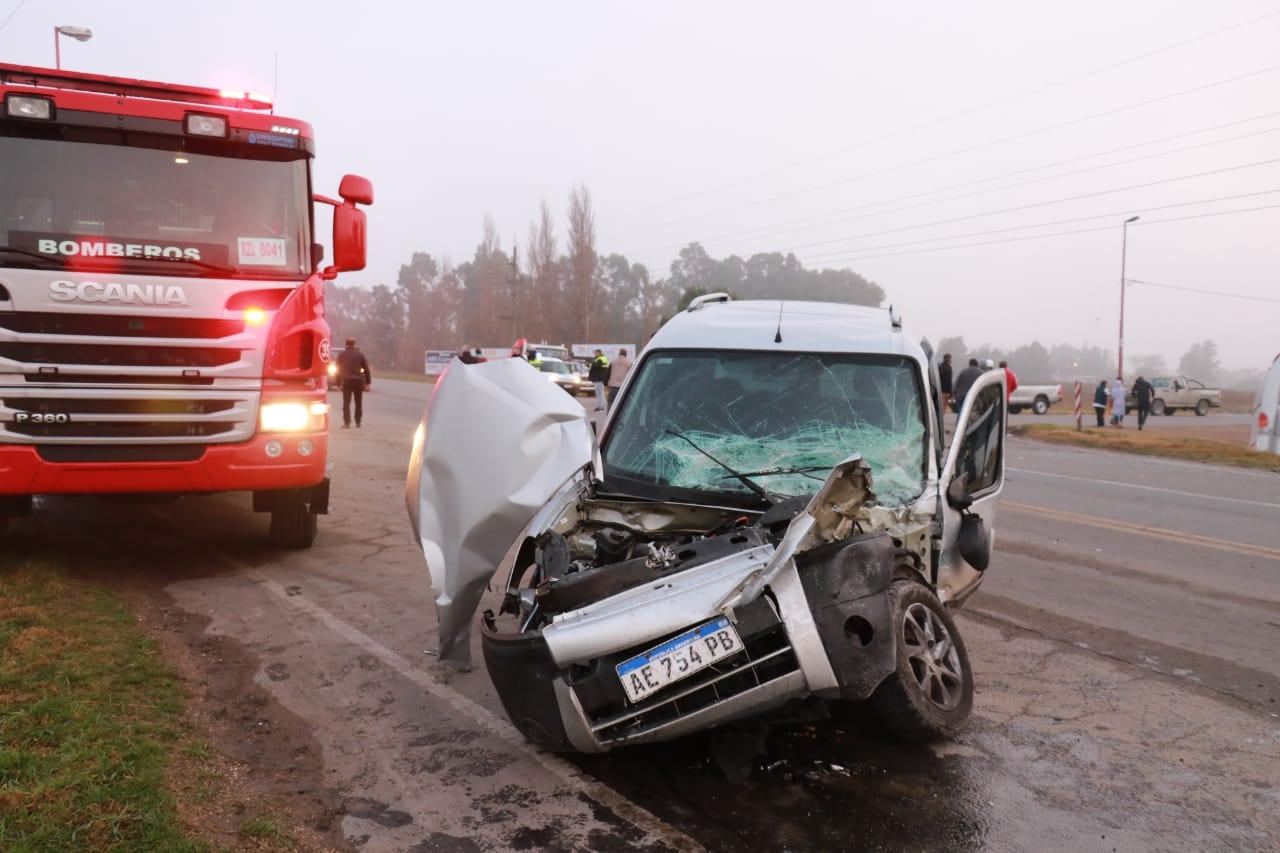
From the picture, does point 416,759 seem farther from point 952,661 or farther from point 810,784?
point 952,661

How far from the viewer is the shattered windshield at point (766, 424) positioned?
4539 millimetres

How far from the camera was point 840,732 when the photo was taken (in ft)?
13.6

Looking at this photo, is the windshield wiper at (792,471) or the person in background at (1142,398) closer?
the windshield wiper at (792,471)

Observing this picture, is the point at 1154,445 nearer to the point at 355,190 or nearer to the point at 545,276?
the point at 355,190

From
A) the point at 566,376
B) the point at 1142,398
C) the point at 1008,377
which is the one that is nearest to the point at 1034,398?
the point at 1142,398

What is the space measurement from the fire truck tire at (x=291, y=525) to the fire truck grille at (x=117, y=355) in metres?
1.55

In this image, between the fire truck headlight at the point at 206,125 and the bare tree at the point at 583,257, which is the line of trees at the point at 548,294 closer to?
the bare tree at the point at 583,257

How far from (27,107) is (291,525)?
341 cm

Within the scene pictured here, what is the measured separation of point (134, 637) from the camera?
5.23m

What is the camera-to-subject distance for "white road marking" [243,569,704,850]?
3.37 m

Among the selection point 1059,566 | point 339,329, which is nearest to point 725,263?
point 339,329

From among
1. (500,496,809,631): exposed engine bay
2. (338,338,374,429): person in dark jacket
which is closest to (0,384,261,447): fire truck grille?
(500,496,809,631): exposed engine bay

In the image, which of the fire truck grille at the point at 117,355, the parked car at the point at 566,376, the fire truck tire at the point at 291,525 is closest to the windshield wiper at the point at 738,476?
the fire truck grille at the point at 117,355

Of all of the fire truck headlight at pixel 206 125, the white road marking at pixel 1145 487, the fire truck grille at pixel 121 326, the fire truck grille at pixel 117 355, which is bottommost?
the white road marking at pixel 1145 487
